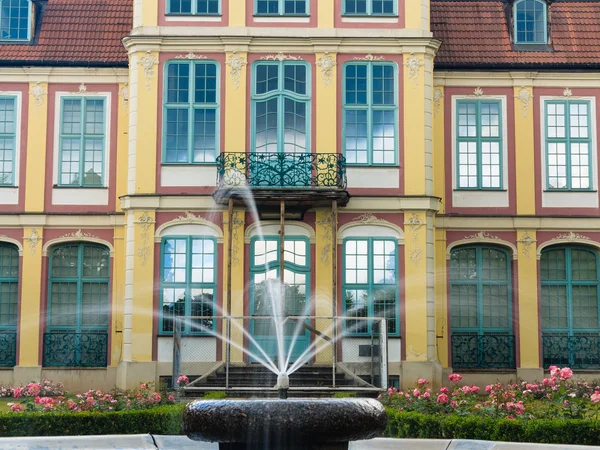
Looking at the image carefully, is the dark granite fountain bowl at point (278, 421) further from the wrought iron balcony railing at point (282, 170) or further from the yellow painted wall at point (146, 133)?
the yellow painted wall at point (146, 133)

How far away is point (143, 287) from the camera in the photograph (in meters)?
21.4

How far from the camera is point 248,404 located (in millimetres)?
7293

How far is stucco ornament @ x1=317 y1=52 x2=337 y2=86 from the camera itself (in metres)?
22.0

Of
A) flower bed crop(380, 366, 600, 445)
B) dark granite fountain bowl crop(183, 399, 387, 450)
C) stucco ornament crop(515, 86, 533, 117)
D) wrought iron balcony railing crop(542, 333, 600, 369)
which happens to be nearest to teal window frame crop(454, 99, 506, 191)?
stucco ornament crop(515, 86, 533, 117)

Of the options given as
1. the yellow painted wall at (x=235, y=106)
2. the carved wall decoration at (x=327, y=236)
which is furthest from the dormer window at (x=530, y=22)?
the yellow painted wall at (x=235, y=106)

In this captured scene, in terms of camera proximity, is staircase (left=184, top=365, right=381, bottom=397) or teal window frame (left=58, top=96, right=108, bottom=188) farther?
teal window frame (left=58, top=96, right=108, bottom=188)

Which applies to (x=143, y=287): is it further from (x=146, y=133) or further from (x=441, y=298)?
(x=441, y=298)

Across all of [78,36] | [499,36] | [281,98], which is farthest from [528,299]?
[78,36]

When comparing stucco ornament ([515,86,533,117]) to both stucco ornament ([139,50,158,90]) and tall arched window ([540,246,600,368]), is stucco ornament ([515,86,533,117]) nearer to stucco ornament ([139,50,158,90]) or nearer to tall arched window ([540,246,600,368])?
tall arched window ([540,246,600,368])

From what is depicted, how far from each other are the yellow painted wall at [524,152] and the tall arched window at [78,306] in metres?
9.59

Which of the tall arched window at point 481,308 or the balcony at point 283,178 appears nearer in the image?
the balcony at point 283,178

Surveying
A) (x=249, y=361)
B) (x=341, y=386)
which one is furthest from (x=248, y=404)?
(x=249, y=361)

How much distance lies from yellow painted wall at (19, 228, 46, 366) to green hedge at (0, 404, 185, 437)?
379 inches

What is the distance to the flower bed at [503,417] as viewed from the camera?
467 inches
